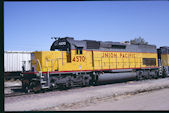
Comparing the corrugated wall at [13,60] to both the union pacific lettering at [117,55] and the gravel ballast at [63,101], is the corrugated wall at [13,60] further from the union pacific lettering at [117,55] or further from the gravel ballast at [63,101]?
the gravel ballast at [63,101]

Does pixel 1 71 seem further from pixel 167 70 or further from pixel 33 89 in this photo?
pixel 167 70

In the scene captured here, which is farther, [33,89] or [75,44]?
[75,44]

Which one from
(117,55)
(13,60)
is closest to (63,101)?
(117,55)

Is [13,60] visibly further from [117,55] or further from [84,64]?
[117,55]

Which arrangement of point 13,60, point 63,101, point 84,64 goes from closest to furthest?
point 63,101
point 84,64
point 13,60

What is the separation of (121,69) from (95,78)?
3369mm

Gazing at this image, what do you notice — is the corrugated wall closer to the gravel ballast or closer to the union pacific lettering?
the union pacific lettering

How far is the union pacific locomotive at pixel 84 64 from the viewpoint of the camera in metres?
13.1

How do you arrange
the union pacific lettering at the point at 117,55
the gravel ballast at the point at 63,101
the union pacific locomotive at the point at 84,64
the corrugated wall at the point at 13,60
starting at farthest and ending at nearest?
the corrugated wall at the point at 13,60, the union pacific lettering at the point at 117,55, the union pacific locomotive at the point at 84,64, the gravel ballast at the point at 63,101

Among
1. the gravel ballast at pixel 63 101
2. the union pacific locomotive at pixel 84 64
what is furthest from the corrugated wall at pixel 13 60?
the gravel ballast at pixel 63 101

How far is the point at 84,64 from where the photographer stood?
49.4 feet

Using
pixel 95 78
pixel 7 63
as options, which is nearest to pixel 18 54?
pixel 7 63

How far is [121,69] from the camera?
1775 cm

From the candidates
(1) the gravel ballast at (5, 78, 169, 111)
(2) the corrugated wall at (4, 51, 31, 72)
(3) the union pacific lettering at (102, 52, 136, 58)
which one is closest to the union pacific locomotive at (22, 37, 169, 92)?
(3) the union pacific lettering at (102, 52, 136, 58)
